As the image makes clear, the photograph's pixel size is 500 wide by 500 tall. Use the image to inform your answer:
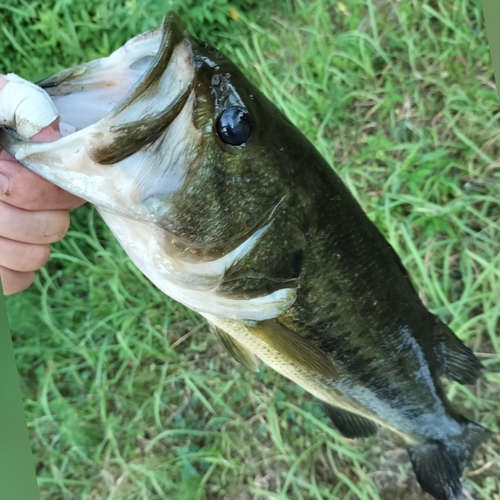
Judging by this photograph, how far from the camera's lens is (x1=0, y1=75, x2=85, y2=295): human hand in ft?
2.07

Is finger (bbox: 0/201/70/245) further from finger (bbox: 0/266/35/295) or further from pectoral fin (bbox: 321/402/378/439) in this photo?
pectoral fin (bbox: 321/402/378/439)

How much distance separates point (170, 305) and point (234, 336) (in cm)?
19

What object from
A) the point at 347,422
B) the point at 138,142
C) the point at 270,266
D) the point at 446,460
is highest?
the point at 138,142

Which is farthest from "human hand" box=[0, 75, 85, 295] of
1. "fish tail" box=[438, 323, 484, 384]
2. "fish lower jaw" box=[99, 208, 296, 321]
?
"fish tail" box=[438, 323, 484, 384]

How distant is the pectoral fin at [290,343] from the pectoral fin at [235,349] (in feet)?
0.43

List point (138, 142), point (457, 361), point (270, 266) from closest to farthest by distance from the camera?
1. point (138, 142)
2. point (270, 266)
3. point (457, 361)

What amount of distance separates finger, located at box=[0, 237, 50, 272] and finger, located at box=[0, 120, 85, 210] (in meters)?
0.09

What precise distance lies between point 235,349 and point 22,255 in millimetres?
419

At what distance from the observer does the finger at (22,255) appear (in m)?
0.73

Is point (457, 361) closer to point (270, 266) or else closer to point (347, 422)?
point (347, 422)

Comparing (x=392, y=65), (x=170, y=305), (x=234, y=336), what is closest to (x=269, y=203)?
(x=234, y=336)

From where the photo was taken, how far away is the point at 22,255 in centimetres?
75

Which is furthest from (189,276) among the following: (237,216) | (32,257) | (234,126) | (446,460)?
(446,460)

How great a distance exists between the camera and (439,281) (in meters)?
0.94
